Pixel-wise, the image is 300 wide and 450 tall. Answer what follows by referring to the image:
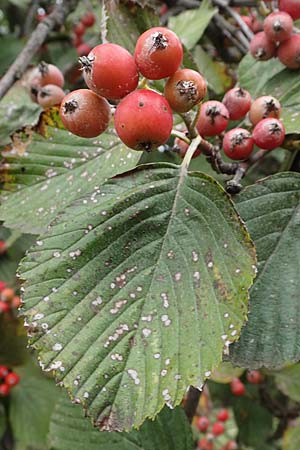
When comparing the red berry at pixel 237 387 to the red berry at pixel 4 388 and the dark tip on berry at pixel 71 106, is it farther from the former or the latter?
the dark tip on berry at pixel 71 106

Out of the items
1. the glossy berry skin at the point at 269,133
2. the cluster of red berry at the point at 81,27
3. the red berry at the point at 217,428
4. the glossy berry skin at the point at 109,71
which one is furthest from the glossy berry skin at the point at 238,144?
the red berry at the point at 217,428

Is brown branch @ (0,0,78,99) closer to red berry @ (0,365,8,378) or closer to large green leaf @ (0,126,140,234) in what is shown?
large green leaf @ (0,126,140,234)

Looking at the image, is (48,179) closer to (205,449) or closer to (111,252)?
(111,252)

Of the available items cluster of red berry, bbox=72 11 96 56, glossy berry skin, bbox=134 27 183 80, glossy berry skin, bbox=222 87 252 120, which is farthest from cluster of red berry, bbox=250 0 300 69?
cluster of red berry, bbox=72 11 96 56

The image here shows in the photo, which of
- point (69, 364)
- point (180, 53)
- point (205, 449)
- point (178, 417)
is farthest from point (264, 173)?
point (205, 449)

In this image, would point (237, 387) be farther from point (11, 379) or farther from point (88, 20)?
point (88, 20)
